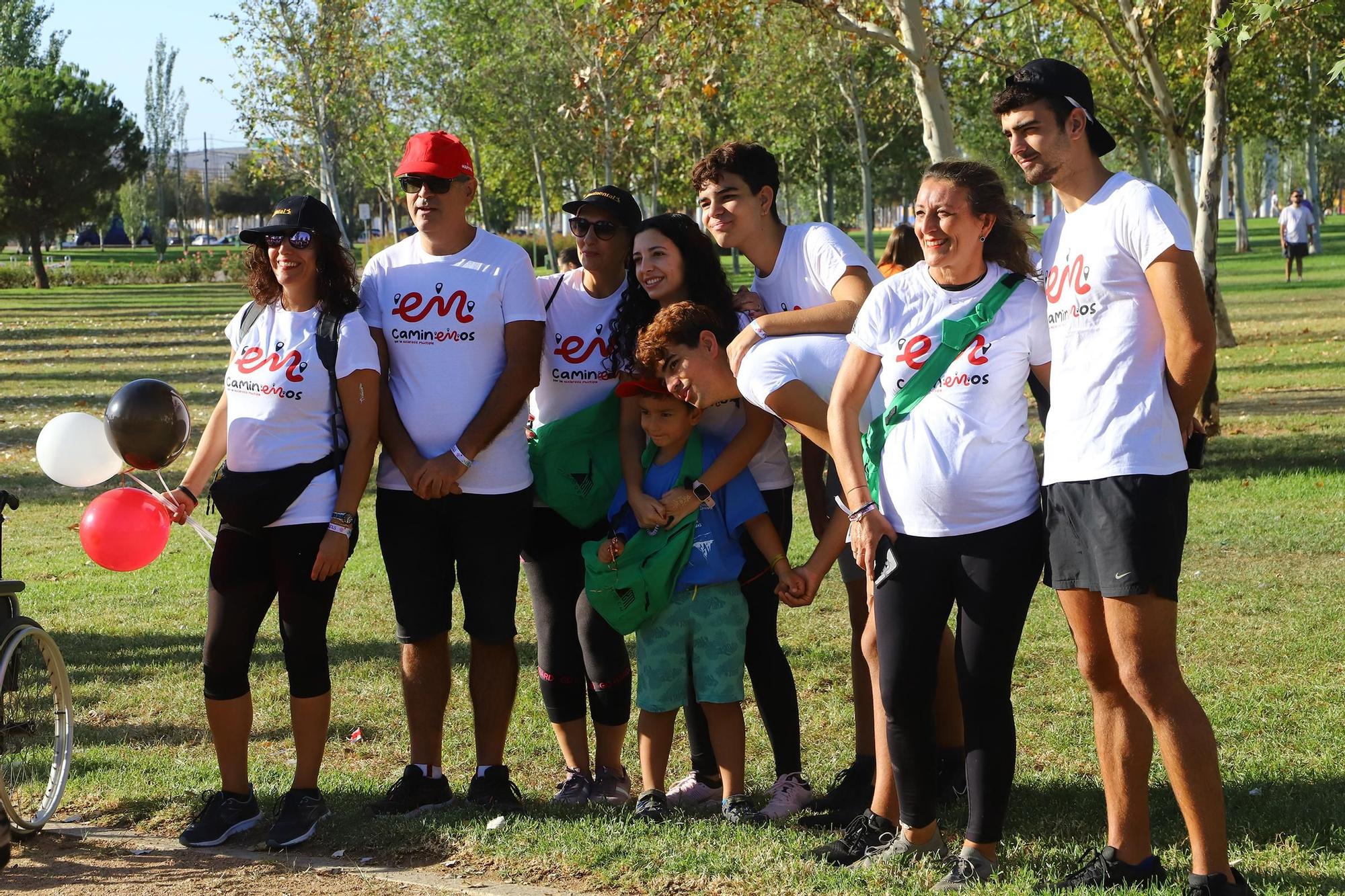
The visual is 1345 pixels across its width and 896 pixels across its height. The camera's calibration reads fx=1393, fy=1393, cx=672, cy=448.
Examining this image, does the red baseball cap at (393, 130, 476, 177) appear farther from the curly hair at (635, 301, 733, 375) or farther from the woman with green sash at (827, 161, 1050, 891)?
the woman with green sash at (827, 161, 1050, 891)

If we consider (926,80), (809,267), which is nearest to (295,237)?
(809,267)

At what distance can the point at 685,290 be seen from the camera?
15.4 feet

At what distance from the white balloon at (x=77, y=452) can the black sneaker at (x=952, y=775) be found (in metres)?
3.11

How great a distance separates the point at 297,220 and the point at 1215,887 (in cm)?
347

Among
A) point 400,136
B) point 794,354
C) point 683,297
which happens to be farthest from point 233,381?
point 400,136

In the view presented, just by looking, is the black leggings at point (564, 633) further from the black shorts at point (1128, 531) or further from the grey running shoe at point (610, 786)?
the black shorts at point (1128, 531)

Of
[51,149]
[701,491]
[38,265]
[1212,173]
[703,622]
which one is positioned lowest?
[703,622]

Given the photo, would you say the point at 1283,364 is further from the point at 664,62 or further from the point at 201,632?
the point at 201,632

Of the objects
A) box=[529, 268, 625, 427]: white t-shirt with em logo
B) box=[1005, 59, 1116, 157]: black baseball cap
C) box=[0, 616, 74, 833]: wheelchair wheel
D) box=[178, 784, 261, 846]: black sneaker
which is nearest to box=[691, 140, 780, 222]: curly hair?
box=[529, 268, 625, 427]: white t-shirt with em logo

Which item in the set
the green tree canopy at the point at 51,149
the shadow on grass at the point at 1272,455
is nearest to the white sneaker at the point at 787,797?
the shadow on grass at the point at 1272,455

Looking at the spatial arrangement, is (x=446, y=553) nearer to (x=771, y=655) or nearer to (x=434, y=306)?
(x=434, y=306)

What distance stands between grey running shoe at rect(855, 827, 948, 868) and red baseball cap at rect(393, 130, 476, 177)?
8.55 feet

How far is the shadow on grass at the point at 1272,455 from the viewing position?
1112 centimetres

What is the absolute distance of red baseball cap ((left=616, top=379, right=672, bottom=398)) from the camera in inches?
182
